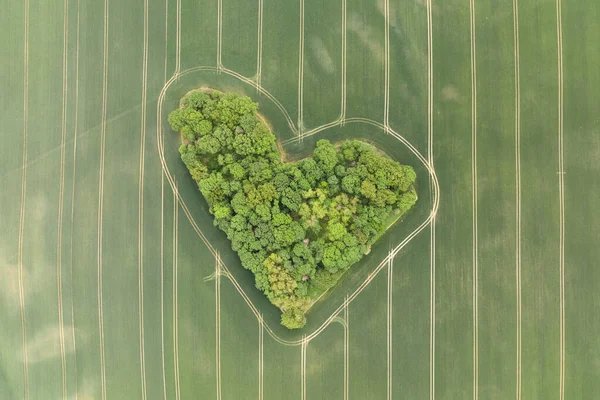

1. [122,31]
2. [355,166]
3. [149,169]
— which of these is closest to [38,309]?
[149,169]

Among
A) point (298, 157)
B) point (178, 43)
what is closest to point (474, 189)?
point (298, 157)

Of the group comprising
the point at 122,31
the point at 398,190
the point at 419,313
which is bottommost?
the point at 419,313

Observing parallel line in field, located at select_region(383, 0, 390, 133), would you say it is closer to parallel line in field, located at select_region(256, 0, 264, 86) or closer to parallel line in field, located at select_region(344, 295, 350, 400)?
parallel line in field, located at select_region(256, 0, 264, 86)

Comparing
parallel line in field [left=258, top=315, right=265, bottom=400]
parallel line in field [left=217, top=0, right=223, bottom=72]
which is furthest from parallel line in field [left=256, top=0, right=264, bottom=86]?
parallel line in field [left=258, top=315, right=265, bottom=400]

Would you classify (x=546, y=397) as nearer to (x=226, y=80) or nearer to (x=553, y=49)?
(x=553, y=49)

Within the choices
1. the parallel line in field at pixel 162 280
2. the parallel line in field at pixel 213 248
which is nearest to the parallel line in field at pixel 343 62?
the parallel line in field at pixel 213 248
